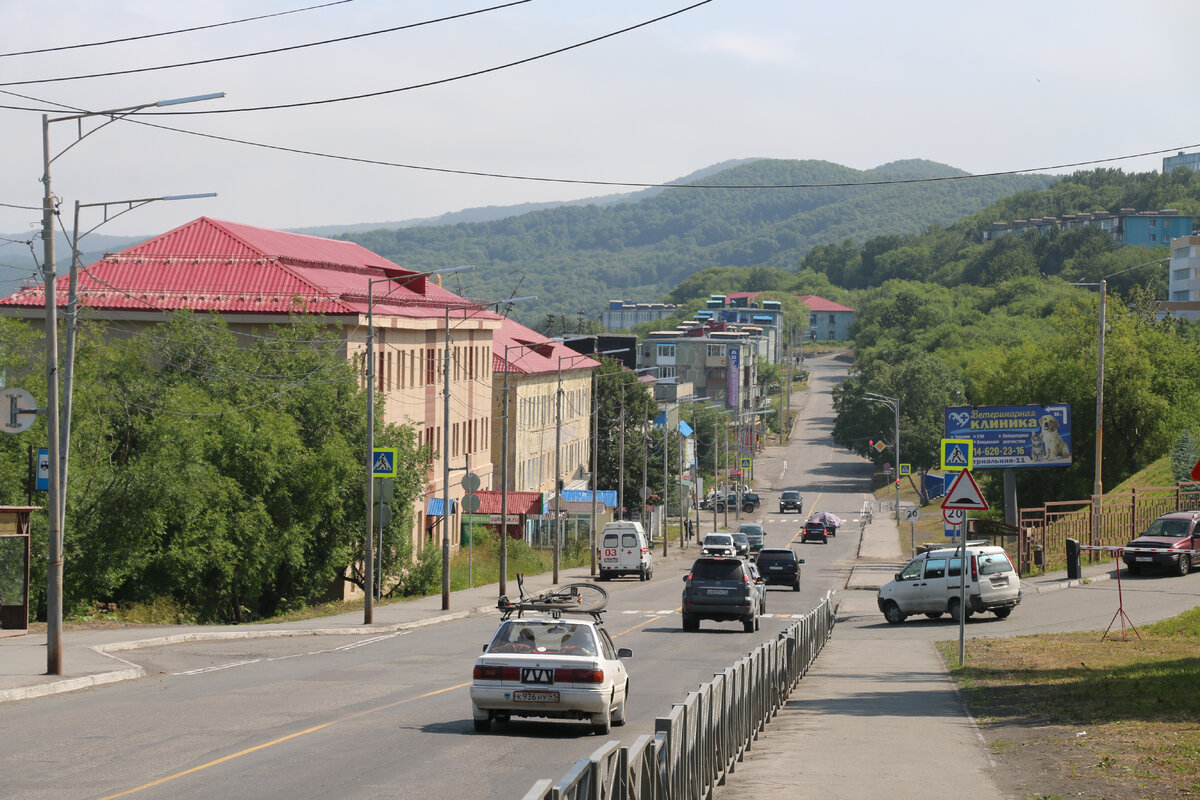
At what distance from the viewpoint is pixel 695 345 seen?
168 meters

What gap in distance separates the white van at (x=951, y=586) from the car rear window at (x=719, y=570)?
20.8ft

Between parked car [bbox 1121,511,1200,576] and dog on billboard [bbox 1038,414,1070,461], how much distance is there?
12020mm


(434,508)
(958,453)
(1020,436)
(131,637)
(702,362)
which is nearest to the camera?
(131,637)

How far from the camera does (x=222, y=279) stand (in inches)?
1976

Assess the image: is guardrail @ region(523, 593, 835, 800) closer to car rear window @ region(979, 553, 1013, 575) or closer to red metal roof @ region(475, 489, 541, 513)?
car rear window @ region(979, 553, 1013, 575)

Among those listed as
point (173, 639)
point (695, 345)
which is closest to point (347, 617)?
point (173, 639)

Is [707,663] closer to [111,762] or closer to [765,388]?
[111,762]

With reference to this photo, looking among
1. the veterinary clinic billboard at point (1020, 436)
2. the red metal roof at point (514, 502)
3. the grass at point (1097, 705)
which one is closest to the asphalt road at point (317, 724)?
the grass at point (1097, 705)

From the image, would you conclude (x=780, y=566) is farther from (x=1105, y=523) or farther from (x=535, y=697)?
(x=535, y=697)

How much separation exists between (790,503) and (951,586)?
78654mm

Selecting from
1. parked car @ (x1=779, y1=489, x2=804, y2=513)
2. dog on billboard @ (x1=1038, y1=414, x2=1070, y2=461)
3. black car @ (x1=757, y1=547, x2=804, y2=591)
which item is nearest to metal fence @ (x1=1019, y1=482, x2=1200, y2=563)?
dog on billboard @ (x1=1038, y1=414, x2=1070, y2=461)

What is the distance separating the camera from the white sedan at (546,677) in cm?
1521

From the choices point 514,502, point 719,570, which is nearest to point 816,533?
point 514,502

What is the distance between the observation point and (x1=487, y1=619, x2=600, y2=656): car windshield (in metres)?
15.6
